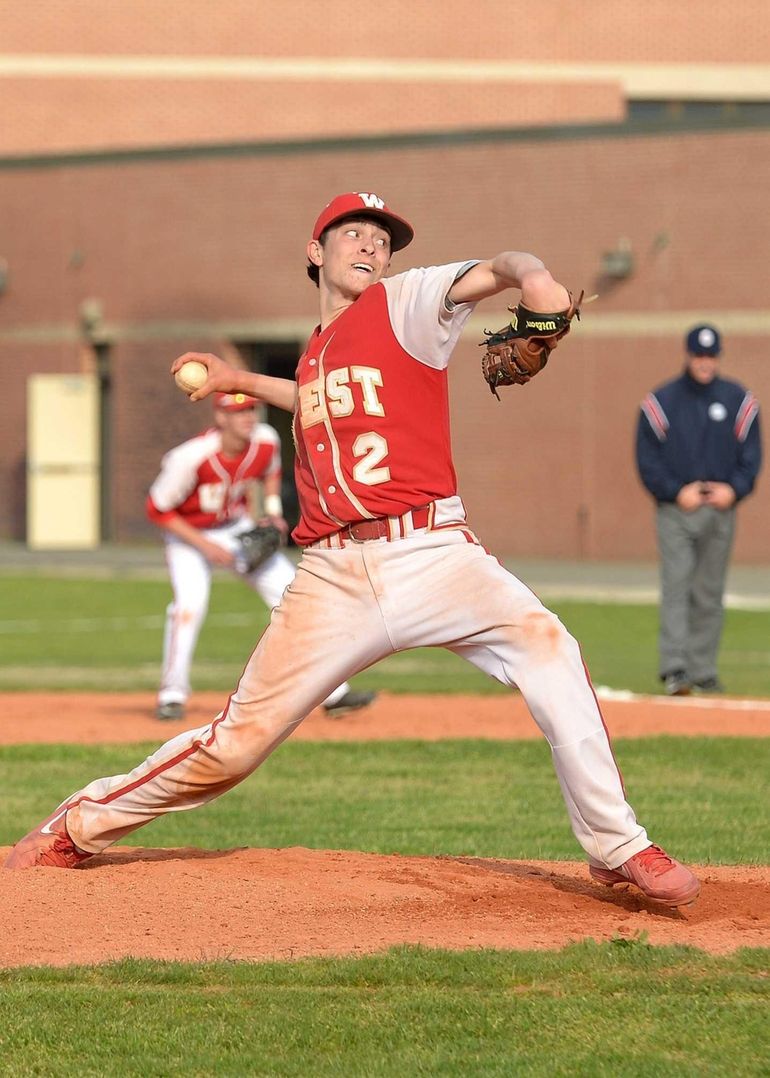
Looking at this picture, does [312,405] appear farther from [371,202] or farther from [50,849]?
[50,849]

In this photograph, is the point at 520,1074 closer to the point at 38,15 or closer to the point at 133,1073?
the point at 133,1073

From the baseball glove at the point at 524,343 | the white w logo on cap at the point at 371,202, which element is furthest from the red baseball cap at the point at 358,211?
the baseball glove at the point at 524,343

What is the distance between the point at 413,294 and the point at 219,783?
5.76 feet

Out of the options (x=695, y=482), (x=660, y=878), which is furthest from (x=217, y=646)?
(x=660, y=878)

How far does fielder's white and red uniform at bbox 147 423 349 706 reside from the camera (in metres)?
12.0

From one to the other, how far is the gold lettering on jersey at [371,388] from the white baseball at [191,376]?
76 cm

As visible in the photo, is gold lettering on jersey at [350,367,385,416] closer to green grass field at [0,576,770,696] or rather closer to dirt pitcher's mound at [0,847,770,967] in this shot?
dirt pitcher's mound at [0,847,770,967]

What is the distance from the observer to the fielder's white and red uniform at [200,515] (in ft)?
39.4

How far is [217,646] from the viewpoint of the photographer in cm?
1830

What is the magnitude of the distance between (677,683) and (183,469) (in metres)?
3.91

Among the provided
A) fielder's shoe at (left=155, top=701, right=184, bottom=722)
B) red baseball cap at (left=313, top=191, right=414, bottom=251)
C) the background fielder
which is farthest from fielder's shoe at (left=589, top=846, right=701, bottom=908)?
fielder's shoe at (left=155, top=701, right=184, bottom=722)

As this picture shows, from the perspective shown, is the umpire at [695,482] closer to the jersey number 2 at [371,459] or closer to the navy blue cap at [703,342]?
the navy blue cap at [703,342]

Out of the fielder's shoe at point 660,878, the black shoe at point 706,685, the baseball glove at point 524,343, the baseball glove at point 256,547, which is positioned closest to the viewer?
the baseball glove at point 524,343

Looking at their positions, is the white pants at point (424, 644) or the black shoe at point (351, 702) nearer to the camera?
the white pants at point (424, 644)
